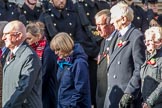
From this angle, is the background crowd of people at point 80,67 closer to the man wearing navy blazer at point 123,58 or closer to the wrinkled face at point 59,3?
the man wearing navy blazer at point 123,58

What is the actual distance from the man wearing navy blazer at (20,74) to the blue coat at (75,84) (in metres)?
0.83

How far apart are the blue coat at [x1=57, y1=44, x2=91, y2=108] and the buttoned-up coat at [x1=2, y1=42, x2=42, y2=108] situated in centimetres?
83

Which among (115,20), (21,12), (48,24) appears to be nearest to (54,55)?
(115,20)

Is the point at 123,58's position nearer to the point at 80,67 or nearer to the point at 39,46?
the point at 80,67

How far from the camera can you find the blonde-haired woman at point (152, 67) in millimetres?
5898

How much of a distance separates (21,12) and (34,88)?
413cm

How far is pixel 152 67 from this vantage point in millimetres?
5961

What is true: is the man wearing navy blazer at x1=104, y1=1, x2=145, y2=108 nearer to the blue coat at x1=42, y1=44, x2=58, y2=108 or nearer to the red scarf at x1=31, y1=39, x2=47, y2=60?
the blue coat at x1=42, y1=44, x2=58, y2=108

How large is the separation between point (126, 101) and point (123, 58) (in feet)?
1.95

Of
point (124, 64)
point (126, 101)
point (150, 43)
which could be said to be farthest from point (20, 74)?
point (150, 43)

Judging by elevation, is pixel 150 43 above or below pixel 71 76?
above

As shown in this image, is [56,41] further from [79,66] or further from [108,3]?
[108,3]

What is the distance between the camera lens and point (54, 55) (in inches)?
275

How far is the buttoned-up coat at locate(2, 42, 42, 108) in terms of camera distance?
17.9 feet
